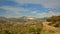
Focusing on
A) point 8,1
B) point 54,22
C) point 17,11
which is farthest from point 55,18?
point 8,1

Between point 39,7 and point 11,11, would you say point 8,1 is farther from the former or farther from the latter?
point 39,7

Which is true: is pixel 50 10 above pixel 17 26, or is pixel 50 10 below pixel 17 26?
above

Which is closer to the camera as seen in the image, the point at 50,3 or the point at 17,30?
the point at 17,30

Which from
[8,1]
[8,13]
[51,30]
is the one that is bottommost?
[51,30]

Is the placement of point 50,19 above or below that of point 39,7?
below

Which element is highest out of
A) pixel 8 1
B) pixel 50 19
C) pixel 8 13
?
pixel 8 1

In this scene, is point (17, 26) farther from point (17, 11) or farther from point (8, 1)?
point (8, 1)

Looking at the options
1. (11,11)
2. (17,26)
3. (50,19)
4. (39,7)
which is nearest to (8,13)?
(11,11)
